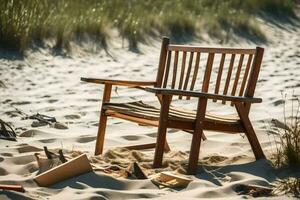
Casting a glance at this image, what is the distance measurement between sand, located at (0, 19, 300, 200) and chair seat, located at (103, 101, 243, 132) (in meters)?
0.27

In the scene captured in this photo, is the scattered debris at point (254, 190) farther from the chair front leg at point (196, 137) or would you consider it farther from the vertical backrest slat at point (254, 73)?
the vertical backrest slat at point (254, 73)

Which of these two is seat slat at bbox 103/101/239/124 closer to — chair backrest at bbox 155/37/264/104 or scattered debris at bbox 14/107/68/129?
chair backrest at bbox 155/37/264/104

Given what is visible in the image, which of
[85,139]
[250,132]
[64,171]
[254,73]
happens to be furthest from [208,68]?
[64,171]

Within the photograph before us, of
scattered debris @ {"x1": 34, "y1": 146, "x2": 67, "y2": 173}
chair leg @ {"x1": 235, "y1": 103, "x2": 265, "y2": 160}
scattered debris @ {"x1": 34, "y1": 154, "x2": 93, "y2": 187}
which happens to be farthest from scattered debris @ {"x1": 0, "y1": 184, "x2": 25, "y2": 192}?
chair leg @ {"x1": 235, "y1": 103, "x2": 265, "y2": 160}

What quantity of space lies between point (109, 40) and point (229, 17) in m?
3.21

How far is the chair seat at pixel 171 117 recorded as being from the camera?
4395mm

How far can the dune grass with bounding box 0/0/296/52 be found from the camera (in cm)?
896

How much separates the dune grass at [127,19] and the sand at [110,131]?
33cm

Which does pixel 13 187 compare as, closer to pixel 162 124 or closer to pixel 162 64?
pixel 162 124

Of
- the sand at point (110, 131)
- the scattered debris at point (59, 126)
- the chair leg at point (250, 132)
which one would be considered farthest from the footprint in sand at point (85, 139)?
the chair leg at point (250, 132)

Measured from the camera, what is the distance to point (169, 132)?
237 inches

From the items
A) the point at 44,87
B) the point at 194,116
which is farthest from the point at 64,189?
the point at 44,87

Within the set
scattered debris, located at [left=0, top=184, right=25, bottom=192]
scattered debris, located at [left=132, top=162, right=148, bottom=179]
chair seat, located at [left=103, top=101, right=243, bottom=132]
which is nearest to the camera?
scattered debris, located at [left=0, top=184, right=25, bottom=192]

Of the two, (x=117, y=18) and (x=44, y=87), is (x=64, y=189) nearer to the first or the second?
(x=44, y=87)
